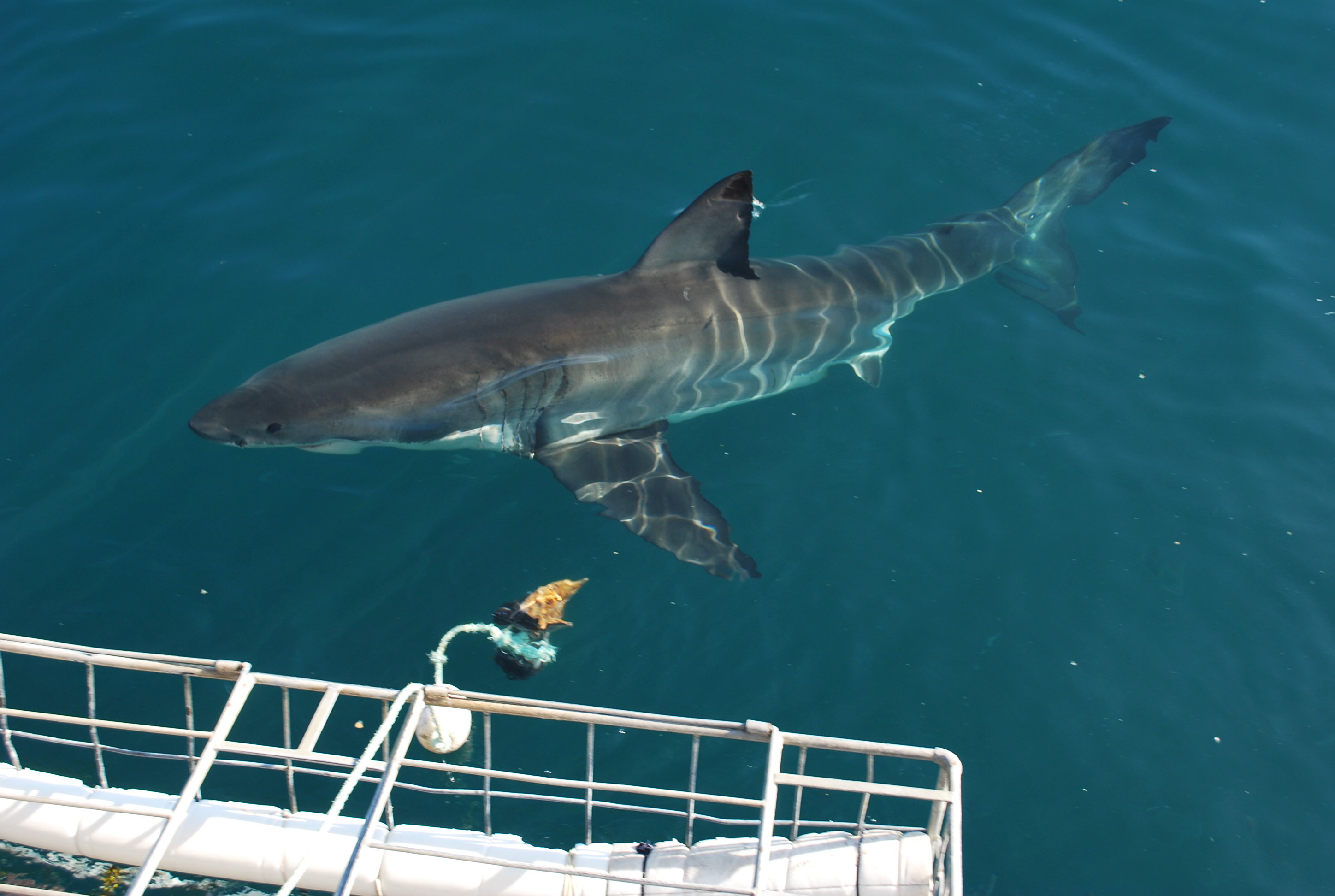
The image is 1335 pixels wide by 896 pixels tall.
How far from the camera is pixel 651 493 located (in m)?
6.91

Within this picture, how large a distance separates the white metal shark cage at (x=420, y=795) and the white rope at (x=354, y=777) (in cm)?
2

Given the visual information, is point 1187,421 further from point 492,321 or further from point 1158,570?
point 492,321

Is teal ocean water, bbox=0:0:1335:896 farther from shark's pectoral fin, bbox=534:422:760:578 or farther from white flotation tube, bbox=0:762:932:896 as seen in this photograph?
white flotation tube, bbox=0:762:932:896

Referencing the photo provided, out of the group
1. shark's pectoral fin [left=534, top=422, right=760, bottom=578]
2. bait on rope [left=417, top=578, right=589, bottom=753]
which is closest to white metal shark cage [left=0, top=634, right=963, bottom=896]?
bait on rope [left=417, top=578, right=589, bottom=753]

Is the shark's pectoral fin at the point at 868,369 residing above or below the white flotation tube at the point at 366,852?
above

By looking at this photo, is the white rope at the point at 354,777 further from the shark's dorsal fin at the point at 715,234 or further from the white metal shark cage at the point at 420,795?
the shark's dorsal fin at the point at 715,234

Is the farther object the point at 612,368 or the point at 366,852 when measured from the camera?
the point at 612,368

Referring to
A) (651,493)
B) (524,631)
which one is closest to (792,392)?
(651,493)

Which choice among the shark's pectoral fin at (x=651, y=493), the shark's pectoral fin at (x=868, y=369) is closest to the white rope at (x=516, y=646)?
the shark's pectoral fin at (x=651, y=493)

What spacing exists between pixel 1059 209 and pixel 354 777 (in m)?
8.46

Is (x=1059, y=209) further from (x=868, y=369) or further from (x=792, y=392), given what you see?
(x=792, y=392)

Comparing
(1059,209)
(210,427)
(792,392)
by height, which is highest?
(1059,209)

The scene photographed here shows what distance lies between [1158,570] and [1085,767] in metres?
1.83

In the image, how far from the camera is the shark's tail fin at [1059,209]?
888 centimetres
